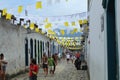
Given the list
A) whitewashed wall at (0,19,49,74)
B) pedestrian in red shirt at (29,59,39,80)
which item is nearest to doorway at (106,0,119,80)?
pedestrian in red shirt at (29,59,39,80)

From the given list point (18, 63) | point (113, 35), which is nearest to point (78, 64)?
point (18, 63)

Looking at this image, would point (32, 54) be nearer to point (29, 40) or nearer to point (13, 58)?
point (29, 40)

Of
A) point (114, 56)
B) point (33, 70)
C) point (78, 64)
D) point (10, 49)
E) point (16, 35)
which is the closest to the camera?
point (114, 56)

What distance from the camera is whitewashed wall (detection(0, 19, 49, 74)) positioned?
2236 cm

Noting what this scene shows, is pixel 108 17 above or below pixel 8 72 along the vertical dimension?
above

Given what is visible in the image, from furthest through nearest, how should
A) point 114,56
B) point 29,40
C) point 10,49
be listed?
point 29,40, point 10,49, point 114,56

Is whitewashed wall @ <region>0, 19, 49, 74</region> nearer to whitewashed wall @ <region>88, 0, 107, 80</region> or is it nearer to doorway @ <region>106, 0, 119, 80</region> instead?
whitewashed wall @ <region>88, 0, 107, 80</region>

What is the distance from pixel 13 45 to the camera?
2512 cm

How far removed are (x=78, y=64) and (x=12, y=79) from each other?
Result: 12689 mm

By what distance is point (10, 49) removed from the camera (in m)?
24.1

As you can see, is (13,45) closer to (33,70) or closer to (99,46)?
(33,70)

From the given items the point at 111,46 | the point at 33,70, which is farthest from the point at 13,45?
the point at 111,46

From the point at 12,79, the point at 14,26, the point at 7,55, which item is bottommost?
the point at 12,79

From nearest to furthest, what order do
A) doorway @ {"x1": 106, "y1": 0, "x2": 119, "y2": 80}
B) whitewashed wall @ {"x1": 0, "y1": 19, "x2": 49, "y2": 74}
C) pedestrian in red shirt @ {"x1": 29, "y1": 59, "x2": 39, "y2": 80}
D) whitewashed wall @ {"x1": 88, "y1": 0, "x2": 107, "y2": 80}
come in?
doorway @ {"x1": 106, "y1": 0, "x2": 119, "y2": 80}
whitewashed wall @ {"x1": 88, "y1": 0, "x2": 107, "y2": 80}
pedestrian in red shirt @ {"x1": 29, "y1": 59, "x2": 39, "y2": 80}
whitewashed wall @ {"x1": 0, "y1": 19, "x2": 49, "y2": 74}
